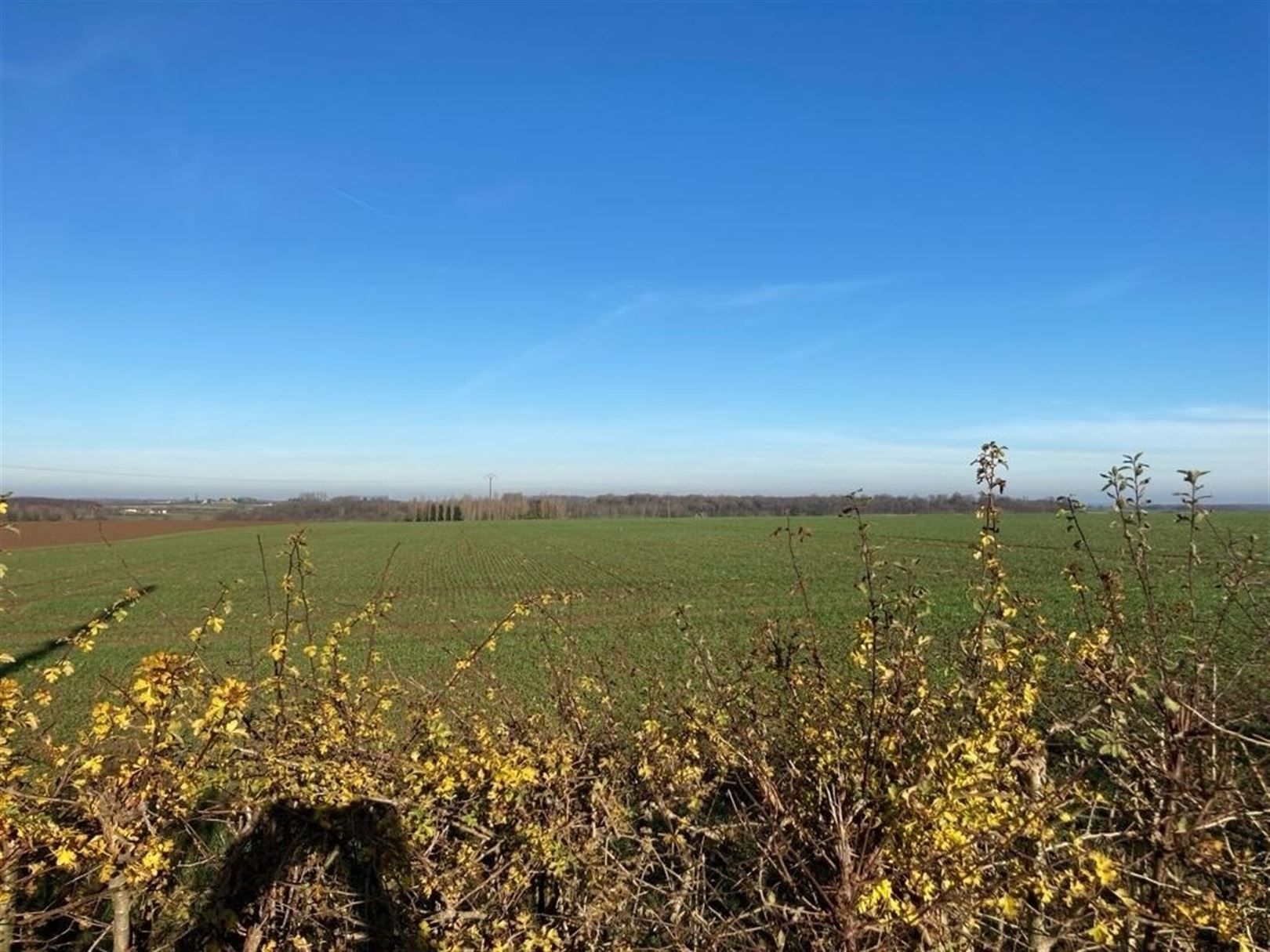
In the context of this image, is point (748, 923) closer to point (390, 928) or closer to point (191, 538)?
point (390, 928)

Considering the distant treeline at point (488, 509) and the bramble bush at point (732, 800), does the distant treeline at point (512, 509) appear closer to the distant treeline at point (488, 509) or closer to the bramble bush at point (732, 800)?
the distant treeline at point (488, 509)

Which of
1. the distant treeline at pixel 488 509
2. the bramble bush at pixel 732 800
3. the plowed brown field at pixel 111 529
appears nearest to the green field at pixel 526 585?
the bramble bush at pixel 732 800

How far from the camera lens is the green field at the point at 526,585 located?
45.6 ft

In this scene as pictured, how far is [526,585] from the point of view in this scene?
33.2 meters

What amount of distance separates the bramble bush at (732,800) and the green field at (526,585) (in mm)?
474

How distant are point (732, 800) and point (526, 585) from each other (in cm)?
3099

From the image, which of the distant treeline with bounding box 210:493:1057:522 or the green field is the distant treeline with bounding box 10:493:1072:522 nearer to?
the distant treeline with bounding box 210:493:1057:522

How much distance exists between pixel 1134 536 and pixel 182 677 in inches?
141

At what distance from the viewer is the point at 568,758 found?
10.6ft

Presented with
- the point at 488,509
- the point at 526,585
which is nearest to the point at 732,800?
the point at 526,585

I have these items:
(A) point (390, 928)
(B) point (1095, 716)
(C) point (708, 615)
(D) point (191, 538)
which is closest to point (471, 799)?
(A) point (390, 928)

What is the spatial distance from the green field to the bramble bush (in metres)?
0.47

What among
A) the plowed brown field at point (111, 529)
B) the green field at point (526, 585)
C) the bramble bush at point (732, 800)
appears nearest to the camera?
the bramble bush at point (732, 800)

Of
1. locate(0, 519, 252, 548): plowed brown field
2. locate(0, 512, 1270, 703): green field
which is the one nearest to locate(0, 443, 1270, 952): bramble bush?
locate(0, 512, 1270, 703): green field
